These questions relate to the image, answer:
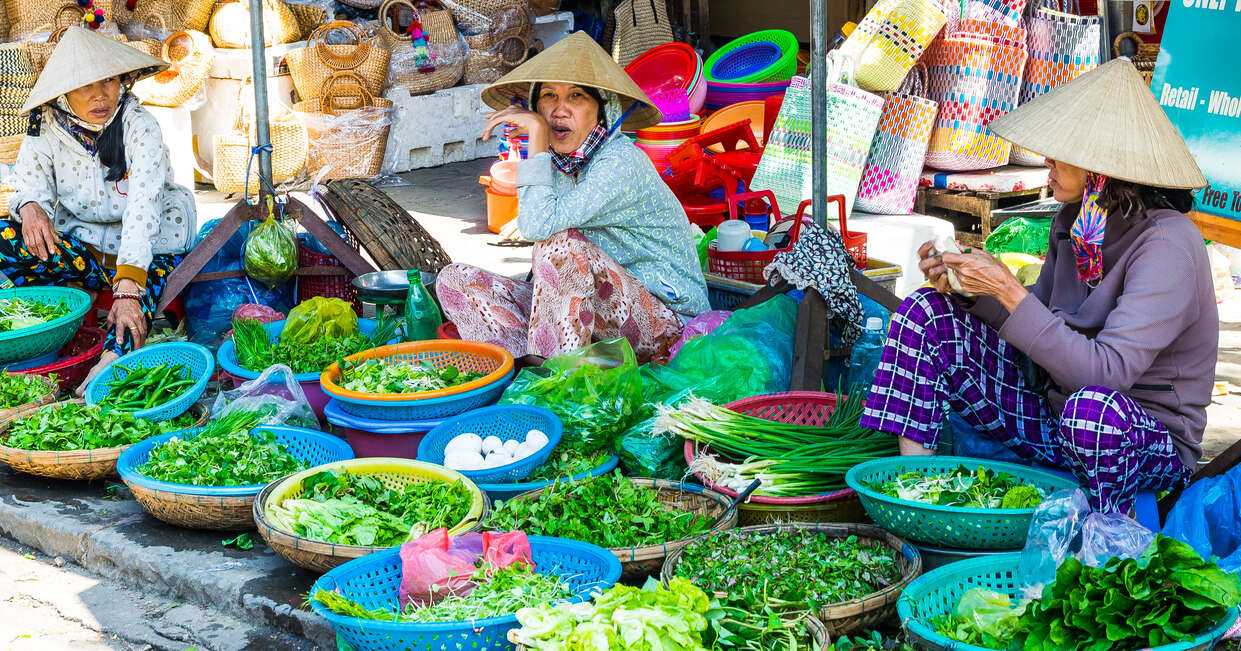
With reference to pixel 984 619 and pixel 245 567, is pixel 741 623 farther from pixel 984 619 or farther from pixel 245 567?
pixel 245 567

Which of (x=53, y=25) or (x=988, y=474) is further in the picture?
(x=53, y=25)

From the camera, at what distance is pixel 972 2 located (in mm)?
5953

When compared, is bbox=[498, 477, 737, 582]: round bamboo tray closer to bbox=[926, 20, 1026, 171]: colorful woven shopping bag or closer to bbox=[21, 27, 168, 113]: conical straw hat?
bbox=[21, 27, 168, 113]: conical straw hat

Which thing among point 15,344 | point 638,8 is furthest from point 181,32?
point 15,344

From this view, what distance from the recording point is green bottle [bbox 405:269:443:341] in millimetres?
4148

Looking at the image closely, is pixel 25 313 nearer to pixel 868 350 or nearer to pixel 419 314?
pixel 419 314

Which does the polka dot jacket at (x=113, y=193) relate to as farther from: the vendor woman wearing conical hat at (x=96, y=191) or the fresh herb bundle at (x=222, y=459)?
the fresh herb bundle at (x=222, y=459)

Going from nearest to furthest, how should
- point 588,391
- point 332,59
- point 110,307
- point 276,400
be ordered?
point 588,391
point 276,400
point 110,307
point 332,59

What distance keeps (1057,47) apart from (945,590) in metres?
4.45

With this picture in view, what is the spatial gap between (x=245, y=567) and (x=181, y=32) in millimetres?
5561

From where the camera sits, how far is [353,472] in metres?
3.01

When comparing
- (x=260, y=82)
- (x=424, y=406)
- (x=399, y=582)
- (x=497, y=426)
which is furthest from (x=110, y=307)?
(x=399, y=582)

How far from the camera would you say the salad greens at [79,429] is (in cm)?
342

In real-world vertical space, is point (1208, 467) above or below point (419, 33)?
below
